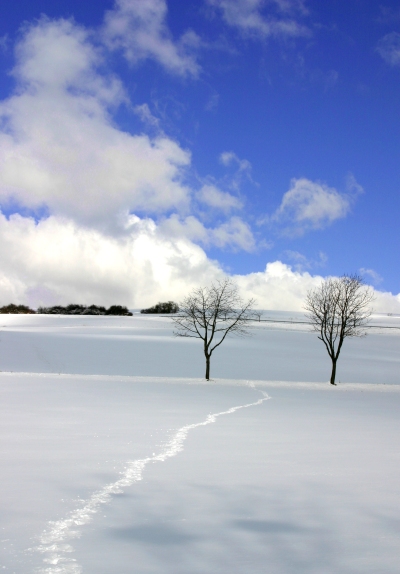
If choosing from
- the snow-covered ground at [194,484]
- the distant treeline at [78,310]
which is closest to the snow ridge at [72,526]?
the snow-covered ground at [194,484]

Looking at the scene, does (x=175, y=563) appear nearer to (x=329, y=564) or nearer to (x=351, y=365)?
(x=329, y=564)

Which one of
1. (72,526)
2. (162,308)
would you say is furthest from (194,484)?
(162,308)

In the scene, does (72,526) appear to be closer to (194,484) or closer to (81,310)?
(194,484)

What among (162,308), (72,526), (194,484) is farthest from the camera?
(162,308)

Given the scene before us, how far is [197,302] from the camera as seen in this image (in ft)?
121

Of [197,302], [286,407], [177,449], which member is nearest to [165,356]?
[197,302]

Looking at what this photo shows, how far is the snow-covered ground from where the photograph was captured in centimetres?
470

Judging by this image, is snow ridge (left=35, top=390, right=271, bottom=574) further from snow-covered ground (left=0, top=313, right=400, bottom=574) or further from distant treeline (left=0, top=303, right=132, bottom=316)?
distant treeline (left=0, top=303, right=132, bottom=316)

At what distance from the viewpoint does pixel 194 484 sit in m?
7.00

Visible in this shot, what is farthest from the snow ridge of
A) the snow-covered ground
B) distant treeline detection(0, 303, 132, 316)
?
distant treeline detection(0, 303, 132, 316)

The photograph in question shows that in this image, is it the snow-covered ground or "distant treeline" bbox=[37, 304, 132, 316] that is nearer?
the snow-covered ground

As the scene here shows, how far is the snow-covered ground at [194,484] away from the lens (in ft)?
15.4

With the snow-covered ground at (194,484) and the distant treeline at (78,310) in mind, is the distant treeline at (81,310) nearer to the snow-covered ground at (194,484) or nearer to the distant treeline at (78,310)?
the distant treeline at (78,310)

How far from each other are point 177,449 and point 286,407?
394 inches
